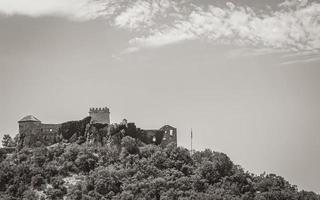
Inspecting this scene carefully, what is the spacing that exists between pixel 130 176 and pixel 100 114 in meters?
13.5

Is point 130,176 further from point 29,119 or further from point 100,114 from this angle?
point 29,119

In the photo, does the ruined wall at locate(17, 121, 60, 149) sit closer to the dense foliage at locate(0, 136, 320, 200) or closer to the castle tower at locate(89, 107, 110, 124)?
the dense foliage at locate(0, 136, 320, 200)

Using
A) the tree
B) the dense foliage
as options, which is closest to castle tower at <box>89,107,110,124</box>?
the dense foliage

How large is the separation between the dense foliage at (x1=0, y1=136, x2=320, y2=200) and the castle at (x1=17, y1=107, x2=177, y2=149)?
87.3 inches

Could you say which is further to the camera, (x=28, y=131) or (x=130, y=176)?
(x=28, y=131)

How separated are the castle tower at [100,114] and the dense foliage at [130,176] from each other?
528cm

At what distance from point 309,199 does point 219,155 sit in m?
13.5

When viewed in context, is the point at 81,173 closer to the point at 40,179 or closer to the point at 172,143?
the point at 40,179

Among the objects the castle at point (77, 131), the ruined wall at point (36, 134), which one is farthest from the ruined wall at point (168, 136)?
the ruined wall at point (36, 134)

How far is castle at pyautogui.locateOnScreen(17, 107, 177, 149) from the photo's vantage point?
88688 millimetres

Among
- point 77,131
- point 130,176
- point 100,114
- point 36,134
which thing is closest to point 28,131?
point 36,134

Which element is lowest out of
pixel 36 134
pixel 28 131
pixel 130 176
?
pixel 130 176

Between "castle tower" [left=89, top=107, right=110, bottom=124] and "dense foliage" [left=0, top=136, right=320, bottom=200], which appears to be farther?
"castle tower" [left=89, top=107, right=110, bottom=124]

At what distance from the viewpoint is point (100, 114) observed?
91.2 m
